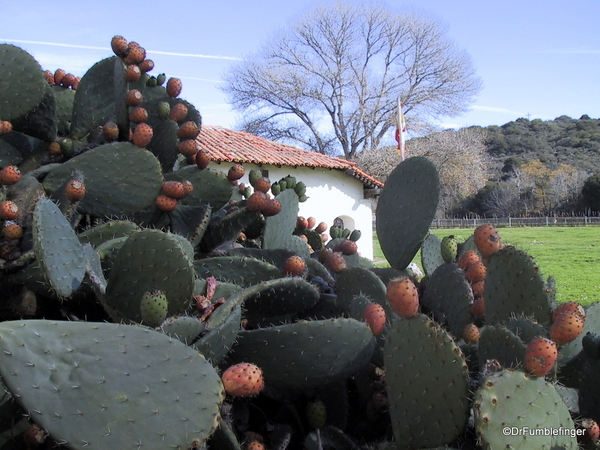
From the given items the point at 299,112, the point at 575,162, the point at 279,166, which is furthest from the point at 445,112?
the point at 575,162

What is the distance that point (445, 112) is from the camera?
31266 millimetres

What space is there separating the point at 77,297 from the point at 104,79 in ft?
3.82

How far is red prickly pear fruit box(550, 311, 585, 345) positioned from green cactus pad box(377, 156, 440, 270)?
2.88 ft

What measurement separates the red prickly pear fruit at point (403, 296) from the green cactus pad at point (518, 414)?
212 mm

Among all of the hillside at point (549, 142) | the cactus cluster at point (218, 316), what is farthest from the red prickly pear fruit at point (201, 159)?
the hillside at point (549, 142)

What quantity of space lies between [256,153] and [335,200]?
10.9ft

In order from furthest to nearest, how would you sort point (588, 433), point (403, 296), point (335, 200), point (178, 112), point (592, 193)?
point (592, 193)
point (335, 200)
point (178, 112)
point (588, 433)
point (403, 296)

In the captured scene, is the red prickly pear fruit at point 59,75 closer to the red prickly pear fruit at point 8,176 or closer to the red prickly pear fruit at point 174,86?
the red prickly pear fruit at point 174,86

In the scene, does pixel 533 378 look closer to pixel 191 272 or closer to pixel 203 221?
pixel 191 272

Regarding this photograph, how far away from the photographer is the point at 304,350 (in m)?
1.43

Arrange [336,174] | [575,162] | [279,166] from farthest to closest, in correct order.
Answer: [575,162] < [336,174] < [279,166]

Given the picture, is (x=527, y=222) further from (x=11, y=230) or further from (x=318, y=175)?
(x=11, y=230)

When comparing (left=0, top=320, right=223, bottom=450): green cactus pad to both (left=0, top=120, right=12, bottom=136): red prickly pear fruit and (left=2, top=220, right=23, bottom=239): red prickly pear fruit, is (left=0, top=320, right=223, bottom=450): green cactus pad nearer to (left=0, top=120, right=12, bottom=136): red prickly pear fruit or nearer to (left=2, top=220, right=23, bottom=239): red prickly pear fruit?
(left=2, top=220, right=23, bottom=239): red prickly pear fruit

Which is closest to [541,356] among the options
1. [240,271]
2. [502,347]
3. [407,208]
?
[502,347]
